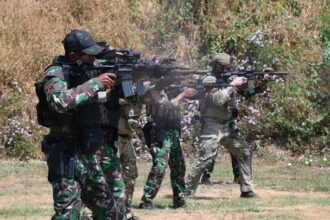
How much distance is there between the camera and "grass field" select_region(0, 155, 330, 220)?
9133 mm

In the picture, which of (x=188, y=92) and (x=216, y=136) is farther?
(x=216, y=136)

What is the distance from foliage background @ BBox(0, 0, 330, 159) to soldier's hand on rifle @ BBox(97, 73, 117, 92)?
27.5ft

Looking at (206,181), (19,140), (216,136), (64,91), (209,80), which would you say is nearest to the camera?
(64,91)

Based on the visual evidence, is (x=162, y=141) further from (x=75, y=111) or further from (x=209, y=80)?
(x=75, y=111)

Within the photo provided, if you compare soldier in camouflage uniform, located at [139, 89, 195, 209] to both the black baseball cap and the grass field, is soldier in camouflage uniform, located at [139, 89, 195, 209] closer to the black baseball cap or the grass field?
the grass field

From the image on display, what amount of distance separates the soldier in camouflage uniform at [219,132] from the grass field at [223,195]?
1.03 ft

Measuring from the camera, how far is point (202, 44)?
17.4 metres

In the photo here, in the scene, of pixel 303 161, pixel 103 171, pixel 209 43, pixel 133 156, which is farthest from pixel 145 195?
pixel 209 43

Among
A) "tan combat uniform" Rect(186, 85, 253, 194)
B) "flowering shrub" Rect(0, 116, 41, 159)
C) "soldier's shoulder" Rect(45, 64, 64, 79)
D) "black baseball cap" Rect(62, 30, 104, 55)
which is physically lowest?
"flowering shrub" Rect(0, 116, 41, 159)

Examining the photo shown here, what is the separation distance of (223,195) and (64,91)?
5345 mm

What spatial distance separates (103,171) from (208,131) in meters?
4.00

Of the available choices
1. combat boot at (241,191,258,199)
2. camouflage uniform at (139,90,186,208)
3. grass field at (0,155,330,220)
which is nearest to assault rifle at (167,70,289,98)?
camouflage uniform at (139,90,186,208)

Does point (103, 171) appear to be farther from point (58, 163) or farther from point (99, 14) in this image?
point (99, 14)

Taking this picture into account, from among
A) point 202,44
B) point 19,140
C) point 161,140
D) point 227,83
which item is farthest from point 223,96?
point 202,44
